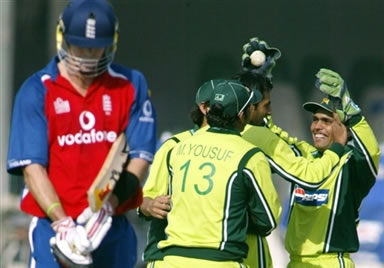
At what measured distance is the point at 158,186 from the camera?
705cm

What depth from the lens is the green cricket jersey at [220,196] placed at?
6.32 meters

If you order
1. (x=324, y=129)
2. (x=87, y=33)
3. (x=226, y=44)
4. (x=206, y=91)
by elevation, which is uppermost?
(x=87, y=33)

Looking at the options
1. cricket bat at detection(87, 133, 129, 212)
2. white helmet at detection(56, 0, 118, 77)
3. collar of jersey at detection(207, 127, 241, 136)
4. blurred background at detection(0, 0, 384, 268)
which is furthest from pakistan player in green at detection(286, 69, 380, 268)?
blurred background at detection(0, 0, 384, 268)

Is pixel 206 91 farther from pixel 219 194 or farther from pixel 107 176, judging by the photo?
pixel 107 176

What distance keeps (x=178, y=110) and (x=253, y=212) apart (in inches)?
258

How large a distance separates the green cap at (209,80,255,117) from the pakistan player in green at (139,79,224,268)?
219 millimetres

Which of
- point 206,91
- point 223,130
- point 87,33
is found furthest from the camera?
point 206,91

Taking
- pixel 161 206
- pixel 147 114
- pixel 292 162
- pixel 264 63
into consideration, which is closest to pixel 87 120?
pixel 147 114

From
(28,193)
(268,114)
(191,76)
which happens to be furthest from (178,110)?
(28,193)

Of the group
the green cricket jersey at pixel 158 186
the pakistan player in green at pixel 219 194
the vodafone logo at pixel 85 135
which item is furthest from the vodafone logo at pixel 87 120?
the green cricket jersey at pixel 158 186

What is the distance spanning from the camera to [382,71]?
12945mm

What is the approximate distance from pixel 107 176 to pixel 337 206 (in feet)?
9.01

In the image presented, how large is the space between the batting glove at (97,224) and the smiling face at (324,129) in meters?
2.55

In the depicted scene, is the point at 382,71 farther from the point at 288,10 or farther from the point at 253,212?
the point at 253,212
